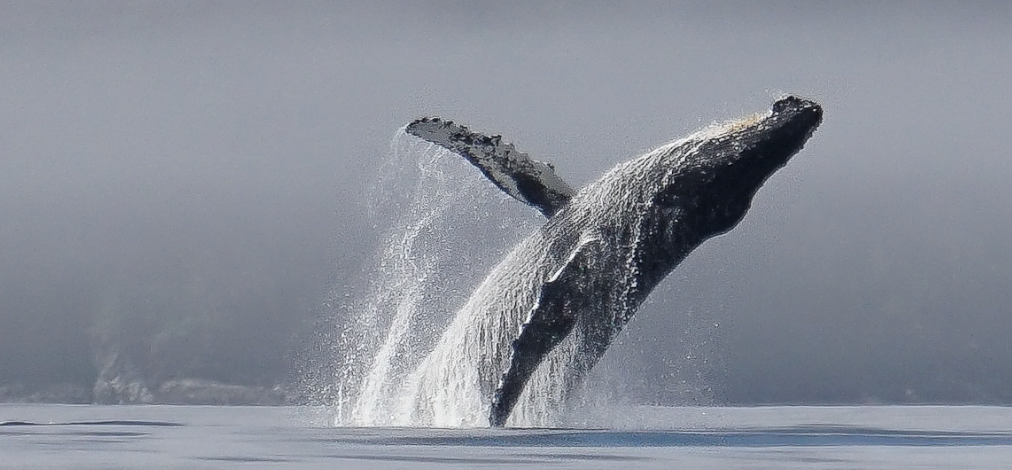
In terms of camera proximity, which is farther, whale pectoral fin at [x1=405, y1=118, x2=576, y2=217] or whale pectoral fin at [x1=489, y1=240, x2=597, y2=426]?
whale pectoral fin at [x1=405, y1=118, x2=576, y2=217]

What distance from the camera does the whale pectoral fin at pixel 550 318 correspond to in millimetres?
17781

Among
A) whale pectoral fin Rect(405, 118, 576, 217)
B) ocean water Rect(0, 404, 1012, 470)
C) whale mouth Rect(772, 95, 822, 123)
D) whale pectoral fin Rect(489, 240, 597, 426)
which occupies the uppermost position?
whale mouth Rect(772, 95, 822, 123)

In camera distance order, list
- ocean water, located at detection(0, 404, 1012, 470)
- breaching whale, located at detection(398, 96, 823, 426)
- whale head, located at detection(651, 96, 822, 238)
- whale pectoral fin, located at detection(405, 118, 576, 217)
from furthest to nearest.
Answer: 1. whale pectoral fin, located at detection(405, 118, 576, 217)
2. breaching whale, located at detection(398, 96, 823, 426)
3. whale head, located at detection(651, 96, 822, 238)
4. ocean water, located at detection(0, 404, 1012, 470)

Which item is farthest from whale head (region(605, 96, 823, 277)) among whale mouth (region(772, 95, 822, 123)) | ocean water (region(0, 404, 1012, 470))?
ocean water (region(0, 404, 1012, 470))

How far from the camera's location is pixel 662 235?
58.7 ft

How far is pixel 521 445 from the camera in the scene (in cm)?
1639

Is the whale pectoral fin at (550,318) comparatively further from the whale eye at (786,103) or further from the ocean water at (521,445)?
the whale eye at (786,103)

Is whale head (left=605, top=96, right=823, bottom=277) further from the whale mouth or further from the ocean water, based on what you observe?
the ocean water

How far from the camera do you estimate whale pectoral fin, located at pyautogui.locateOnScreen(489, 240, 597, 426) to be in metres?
17.8

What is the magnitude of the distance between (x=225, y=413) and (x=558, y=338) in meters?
14.1

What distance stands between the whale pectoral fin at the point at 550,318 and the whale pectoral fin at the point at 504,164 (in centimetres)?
91

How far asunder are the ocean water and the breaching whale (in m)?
0.73

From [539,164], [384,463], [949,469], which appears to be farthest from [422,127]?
[949,469]

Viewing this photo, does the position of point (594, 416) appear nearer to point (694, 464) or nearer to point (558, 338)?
point (558, 338)
